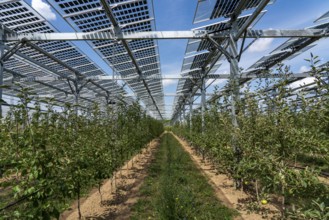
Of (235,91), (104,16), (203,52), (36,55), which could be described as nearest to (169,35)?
(104,16)

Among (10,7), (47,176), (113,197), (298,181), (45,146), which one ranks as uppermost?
(10,7)

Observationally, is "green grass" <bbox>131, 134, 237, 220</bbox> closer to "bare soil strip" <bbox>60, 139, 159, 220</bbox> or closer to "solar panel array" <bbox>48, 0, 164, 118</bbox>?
"bare soil strip" <bbox>60, 139, 159, 220</bbox>

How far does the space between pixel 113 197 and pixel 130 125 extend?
3.01 m

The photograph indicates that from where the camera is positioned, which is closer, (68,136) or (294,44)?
(68,136)

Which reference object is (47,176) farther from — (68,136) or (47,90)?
(47,90)

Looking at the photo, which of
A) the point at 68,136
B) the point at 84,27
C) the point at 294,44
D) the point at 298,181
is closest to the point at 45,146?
the point at 68,136

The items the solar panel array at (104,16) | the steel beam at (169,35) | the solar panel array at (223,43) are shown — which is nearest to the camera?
the solar panel array at (104,16)

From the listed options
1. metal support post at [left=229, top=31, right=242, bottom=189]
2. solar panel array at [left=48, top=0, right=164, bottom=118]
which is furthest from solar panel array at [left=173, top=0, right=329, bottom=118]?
solar panel array at [left=48, top=0, right=164, bottom=118]

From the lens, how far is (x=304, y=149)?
129 inches

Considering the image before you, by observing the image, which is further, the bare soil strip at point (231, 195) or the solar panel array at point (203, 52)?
the solar panel array at point (203, 52)

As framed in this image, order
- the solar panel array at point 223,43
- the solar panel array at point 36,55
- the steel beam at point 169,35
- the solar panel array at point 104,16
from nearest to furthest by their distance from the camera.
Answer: the solar panel array at point 104,16 → the solar panel array at point 223,43 → the steel beam at point 169,35 → the solar panel array at point 36,55

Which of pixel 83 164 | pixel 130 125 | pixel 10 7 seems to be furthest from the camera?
pixel 130 125

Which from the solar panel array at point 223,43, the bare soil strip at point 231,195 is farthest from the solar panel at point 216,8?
the bare soil strip at point 231,195

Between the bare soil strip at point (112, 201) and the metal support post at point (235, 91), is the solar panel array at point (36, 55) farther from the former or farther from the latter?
the metal support post at point (235, 91)
